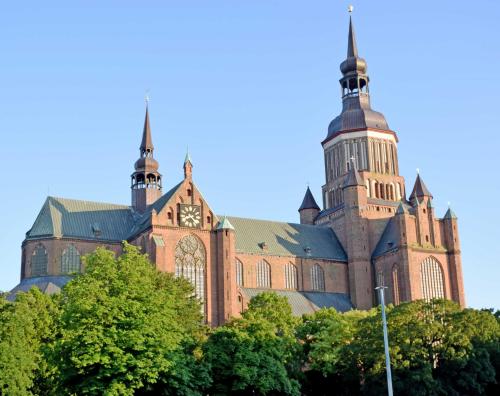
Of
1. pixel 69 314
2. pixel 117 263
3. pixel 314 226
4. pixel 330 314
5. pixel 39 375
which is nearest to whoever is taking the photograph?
pixel 69 314

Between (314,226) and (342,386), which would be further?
(314,226)

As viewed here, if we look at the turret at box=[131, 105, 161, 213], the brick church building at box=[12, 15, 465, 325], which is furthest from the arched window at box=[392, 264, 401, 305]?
the turret at box=[131, 105, 161, 213]

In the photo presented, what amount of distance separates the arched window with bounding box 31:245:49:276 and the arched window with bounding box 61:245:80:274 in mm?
1951

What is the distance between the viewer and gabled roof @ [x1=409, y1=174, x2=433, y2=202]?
112688 mm

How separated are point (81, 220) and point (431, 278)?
4553 cm

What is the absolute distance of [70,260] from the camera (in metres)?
93.0

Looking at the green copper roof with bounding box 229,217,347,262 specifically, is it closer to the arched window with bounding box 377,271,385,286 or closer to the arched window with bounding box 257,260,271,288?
the arched window with bounding box 257,260,271,288

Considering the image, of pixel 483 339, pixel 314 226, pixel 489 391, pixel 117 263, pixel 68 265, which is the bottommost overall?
pixel 489 391

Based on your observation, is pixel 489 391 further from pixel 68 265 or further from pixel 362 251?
pixel 68 265

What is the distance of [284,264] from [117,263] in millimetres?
49187

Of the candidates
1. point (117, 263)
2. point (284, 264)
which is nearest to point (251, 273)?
point (284, 264)

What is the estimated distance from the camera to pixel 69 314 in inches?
2122

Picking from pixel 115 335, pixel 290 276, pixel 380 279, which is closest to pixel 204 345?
pixel 115 335

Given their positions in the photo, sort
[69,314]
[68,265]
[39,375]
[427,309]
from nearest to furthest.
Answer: [69,314], [39,375], [427,309], [68,265]
